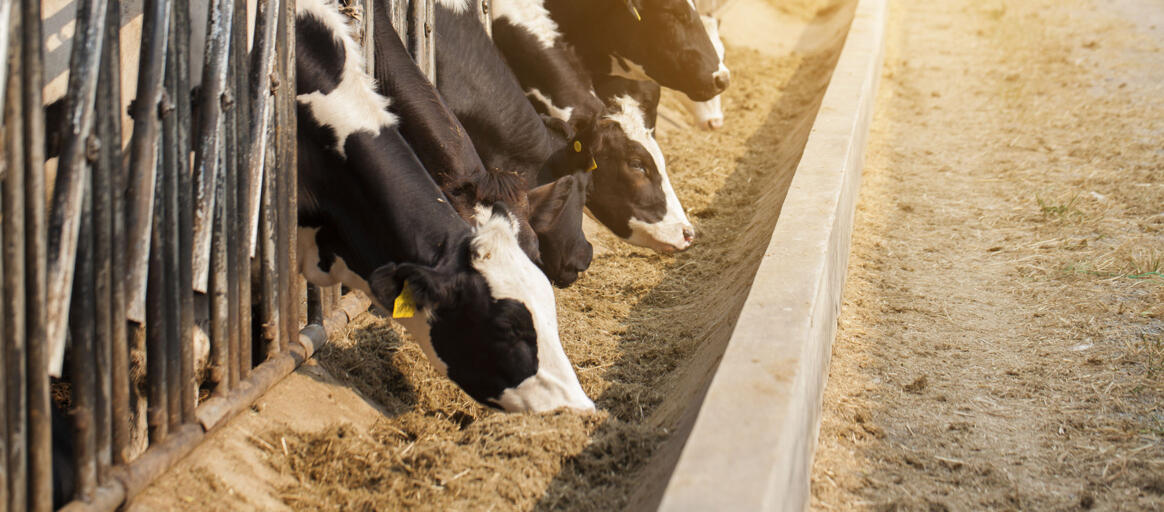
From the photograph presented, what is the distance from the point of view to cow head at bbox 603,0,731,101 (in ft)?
19.8

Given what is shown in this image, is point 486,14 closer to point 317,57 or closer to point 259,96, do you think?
point 317,57

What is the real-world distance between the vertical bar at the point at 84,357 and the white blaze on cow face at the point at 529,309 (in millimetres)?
1161

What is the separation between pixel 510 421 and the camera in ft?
10.3

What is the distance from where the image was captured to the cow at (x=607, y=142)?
5.34 metres

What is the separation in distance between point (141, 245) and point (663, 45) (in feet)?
13.5

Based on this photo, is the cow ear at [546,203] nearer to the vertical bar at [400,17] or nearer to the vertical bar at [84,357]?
the vertical bar at [400,17]

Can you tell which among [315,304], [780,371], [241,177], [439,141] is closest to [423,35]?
[439,141]

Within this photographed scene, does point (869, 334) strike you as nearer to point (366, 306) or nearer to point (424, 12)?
point (366, 306)

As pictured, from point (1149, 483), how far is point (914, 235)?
2.63m

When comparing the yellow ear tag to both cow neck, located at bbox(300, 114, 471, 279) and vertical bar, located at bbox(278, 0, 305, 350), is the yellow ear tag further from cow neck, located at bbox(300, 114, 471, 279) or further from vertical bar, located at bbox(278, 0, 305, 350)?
vertical bar, located at bbox(278, 0, 305, 350)

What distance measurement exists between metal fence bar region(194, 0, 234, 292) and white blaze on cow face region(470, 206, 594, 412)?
0.79 metres

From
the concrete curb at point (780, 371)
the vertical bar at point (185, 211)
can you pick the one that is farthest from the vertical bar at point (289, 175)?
the concrete curb at point (780, 371)

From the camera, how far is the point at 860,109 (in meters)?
6.34

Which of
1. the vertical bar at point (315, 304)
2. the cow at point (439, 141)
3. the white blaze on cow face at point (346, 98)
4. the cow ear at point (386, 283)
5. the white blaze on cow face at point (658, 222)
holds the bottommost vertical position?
the white blaze on cow face at point (658, 222)
